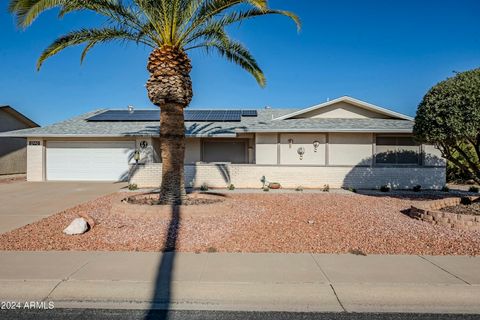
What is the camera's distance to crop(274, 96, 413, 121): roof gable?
17.6m

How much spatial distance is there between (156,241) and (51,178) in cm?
1595

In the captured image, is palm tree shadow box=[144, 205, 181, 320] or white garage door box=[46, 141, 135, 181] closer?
palm tree shadow box=[144, 205, 181, 320]

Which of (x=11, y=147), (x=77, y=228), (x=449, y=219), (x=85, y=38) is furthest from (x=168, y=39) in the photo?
(x=11, y=147)

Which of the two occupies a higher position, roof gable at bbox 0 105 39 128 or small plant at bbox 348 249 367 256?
roof gable at bbox 0 105 39 128

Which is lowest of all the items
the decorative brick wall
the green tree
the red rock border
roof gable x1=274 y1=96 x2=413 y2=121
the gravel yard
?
the gravel yard

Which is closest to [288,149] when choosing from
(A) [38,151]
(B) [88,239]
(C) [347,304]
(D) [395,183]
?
(D) [395,183]

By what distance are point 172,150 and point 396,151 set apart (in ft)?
39.7

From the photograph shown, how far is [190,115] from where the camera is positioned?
887 inches

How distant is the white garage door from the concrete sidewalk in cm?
1422

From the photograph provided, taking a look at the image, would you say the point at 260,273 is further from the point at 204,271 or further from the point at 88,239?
the point at 88,239

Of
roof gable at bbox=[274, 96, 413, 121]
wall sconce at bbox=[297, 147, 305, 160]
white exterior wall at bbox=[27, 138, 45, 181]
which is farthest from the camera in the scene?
white exterior wall at bbox=[27, 138, 45, 181]

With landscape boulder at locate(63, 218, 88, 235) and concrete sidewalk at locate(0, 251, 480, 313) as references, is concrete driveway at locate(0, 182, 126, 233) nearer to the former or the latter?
landscape boulder at locate(63, 218, 88, 235)

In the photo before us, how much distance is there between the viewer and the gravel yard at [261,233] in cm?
625

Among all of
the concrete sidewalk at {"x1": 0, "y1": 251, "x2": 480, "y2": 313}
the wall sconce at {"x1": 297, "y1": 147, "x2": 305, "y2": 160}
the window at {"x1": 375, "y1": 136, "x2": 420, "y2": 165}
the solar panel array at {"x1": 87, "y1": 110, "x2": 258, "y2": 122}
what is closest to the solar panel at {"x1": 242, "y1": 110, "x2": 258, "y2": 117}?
the solar panel array at {"x1": 87, "y1": 110, "x2": 258, "y2": 122}
